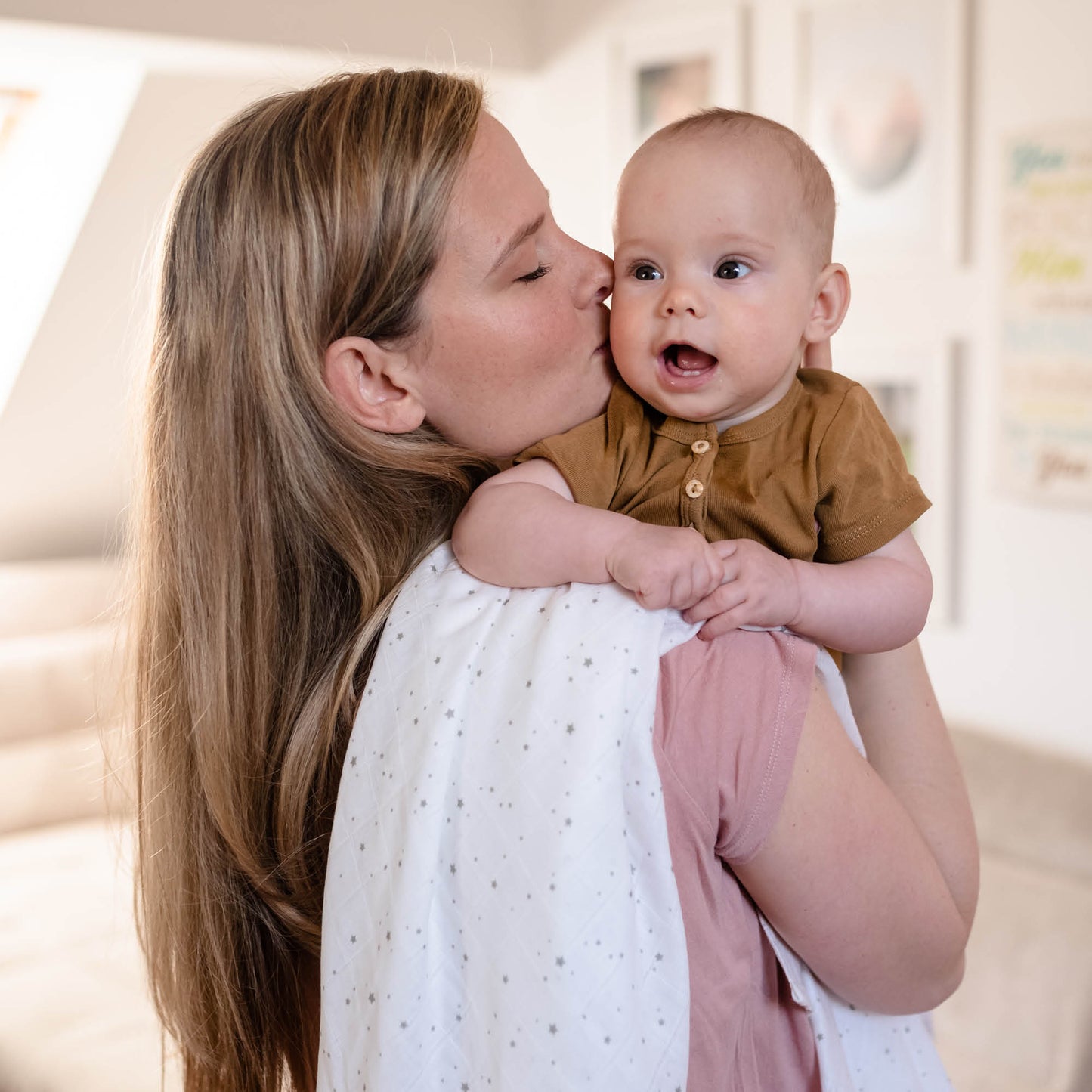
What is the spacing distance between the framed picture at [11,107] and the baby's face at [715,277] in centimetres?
301

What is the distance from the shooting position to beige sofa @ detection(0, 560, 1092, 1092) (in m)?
2.40

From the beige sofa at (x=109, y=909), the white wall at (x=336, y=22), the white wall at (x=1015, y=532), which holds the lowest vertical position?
the beige sofa at (x=109, y=909)

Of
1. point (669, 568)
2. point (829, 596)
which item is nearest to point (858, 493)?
point (829, 596)

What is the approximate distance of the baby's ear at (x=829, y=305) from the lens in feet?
3.71

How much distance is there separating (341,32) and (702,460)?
2.63 m

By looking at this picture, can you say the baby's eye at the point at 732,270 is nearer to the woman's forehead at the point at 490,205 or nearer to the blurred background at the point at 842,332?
the woman's forehead at the point at 490,205

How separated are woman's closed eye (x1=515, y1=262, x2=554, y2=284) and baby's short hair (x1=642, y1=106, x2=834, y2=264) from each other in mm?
141

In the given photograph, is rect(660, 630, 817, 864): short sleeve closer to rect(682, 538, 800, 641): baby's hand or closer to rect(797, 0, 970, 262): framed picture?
rect(682, 538, 800, 641): baby's hand

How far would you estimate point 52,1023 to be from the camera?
258 cm

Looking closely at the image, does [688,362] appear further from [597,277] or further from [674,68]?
[674,68]

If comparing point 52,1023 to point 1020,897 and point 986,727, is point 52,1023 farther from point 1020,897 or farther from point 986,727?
point 986,727

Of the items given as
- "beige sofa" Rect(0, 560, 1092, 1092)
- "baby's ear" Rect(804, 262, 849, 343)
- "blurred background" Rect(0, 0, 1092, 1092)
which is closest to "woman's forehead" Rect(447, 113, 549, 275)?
"baby's ear" Rect(804, 262, 849, 343)

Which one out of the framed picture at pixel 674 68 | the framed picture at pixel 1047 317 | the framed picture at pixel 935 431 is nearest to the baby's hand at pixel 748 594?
the framed picture at pixel 1047 317

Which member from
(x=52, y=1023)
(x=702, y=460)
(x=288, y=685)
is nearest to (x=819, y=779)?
(x=702, y=460)
